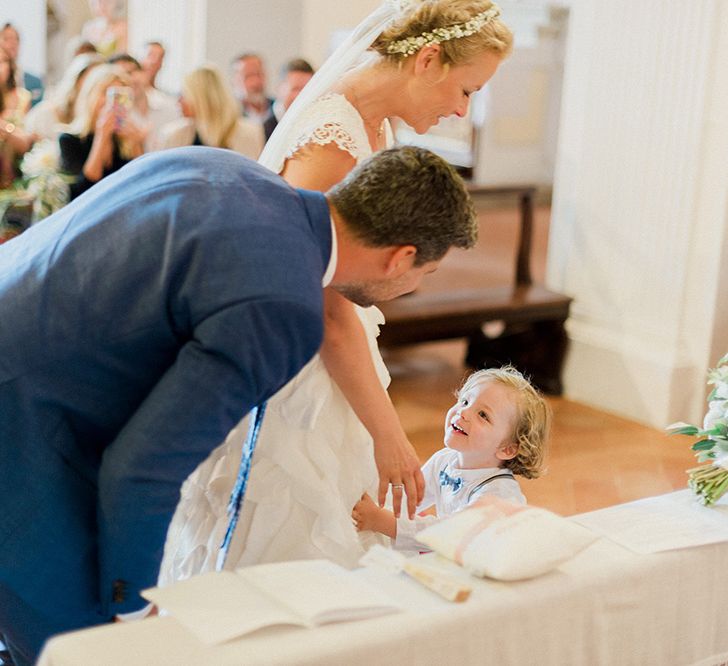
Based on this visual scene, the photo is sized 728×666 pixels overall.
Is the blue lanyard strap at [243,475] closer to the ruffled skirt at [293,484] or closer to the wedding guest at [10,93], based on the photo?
the ruffled skirt at [293,484]

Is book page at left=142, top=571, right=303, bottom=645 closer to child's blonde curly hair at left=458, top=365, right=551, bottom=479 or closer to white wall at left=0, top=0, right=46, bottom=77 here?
child's blonde curly hair at left=458, top=365, right=551, bottom=479

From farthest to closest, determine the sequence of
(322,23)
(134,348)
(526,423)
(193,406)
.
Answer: (322,23) → (526,423) → (134,348) → (193,406)

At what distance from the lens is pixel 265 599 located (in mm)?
2094

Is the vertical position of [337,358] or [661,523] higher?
[337,358]

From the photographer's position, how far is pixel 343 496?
2926 mm

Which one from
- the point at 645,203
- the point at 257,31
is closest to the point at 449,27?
the point at 645,203

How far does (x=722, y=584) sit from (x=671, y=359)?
3.51 m

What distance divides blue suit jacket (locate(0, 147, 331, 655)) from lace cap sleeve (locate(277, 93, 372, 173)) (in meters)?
0.58

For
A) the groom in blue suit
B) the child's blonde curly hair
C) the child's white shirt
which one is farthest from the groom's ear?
the child's blonde curly hair

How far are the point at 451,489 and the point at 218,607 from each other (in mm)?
1176

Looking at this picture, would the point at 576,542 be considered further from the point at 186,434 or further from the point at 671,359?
the point at 671,359

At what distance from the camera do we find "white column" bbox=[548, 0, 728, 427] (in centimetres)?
582

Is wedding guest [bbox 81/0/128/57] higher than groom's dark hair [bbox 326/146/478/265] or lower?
higher

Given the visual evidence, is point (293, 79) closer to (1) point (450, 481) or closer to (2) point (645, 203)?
(2) point (645, 203)
